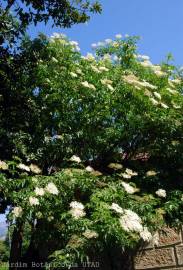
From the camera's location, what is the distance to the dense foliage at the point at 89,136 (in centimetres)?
657

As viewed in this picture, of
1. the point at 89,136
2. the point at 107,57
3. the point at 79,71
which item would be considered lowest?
the point at 89,136

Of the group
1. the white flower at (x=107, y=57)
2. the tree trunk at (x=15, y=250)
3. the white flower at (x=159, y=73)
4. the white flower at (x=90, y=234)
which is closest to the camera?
the white flower at (x=90, y=234)

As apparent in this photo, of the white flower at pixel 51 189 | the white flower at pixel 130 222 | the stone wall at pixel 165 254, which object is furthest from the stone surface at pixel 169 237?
the white flower at pixel 51 189

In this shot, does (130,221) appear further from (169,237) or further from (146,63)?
(146,63)

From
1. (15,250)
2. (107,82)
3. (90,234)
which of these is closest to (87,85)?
(107,82)

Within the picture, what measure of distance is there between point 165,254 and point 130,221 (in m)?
2.72

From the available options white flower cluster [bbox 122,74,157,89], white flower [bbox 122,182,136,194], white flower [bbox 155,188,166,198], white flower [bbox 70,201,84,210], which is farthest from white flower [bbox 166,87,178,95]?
white flower [bbox 70,201,84,210]

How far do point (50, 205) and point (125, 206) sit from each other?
1.16m

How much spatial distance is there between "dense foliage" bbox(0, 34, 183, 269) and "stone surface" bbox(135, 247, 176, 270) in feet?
1.61

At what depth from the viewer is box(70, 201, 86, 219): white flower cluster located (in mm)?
5996

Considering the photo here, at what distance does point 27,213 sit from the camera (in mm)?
6004

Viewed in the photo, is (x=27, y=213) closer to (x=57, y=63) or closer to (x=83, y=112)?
(x=83, y=112)

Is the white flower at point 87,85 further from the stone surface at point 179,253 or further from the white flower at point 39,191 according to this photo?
the stone surface at point 179,253

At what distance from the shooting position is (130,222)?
5805mm
